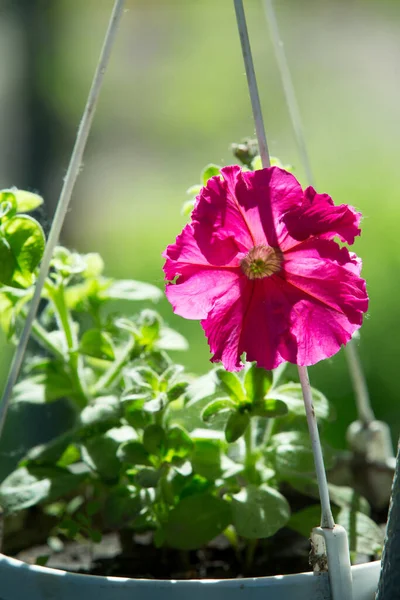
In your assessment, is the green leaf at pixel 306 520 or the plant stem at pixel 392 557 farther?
the green leaf at pixel 306 520

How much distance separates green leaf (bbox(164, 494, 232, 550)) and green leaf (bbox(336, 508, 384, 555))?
4.8 inches

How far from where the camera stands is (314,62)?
3.15m

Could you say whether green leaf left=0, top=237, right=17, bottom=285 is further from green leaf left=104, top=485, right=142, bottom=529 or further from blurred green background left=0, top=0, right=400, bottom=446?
blurred green background left=0, top=0, right=400, bottom=446

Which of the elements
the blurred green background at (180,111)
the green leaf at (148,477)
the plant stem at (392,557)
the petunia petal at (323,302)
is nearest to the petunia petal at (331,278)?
the petunia petal at (323,302)

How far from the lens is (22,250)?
2.40 feet

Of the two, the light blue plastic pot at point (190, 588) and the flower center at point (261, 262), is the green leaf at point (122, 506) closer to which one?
the light blue plastic pot at point (190, 588)

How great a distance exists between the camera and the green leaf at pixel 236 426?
713mm

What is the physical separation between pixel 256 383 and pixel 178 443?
0.30ft

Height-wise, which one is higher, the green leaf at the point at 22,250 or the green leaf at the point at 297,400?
Result: the green leaf at the point at 22,250

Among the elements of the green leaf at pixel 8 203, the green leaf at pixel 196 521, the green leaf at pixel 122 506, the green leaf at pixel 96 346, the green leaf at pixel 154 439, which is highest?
the green leaf at pixel 8 203

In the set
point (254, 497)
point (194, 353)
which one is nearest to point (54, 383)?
point (254, 497)

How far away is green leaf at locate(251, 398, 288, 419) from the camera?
2.35ft

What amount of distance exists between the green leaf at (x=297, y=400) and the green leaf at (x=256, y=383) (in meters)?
0.05

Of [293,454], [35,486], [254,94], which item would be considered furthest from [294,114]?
[35,486]
